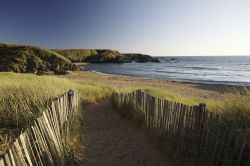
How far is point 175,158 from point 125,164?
0.98 meters

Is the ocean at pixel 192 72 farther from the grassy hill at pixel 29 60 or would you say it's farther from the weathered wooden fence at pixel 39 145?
the weathered wooden fence at pixel 39 145

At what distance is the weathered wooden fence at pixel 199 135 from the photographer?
378 centimetres

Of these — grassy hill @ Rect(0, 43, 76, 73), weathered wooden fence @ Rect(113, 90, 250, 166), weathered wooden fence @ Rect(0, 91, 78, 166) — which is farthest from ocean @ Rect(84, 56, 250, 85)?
weathered wooden fence @ Rect(0, 91, 78, 166)

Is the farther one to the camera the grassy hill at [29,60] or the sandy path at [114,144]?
the grassy hill at [29,60]

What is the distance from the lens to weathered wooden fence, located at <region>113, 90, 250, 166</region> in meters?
3.78

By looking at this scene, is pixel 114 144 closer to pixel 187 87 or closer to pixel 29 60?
pixel 187 87

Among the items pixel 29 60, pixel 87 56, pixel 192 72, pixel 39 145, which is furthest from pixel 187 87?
pixel 87 56

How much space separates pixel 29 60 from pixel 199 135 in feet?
129

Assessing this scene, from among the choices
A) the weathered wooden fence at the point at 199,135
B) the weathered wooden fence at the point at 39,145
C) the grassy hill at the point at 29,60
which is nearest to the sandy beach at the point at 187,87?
the weathered wooden fence at the point at 199,135

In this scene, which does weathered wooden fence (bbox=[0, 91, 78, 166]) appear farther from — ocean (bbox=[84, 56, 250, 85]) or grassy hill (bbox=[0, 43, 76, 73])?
grassy hill (bbox=[0, 43, 76, 73])

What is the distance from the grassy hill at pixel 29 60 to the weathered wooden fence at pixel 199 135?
32.1m

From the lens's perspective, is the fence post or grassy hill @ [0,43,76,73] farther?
grassy hill @ [0,43,76,73]

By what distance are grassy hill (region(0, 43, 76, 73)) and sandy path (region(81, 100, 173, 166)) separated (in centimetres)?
2923

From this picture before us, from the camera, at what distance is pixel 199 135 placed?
14.6 feet
